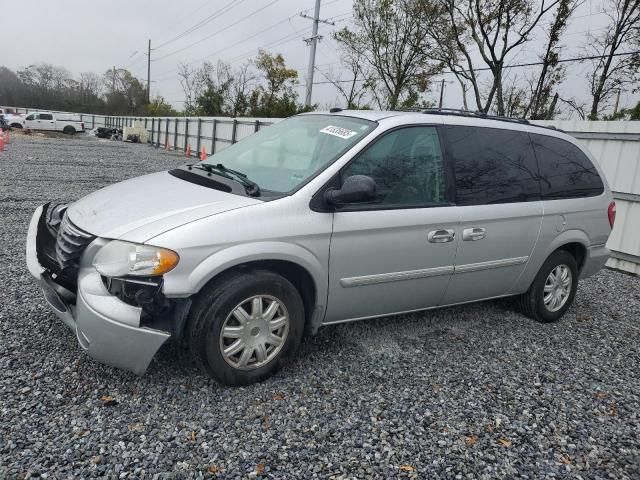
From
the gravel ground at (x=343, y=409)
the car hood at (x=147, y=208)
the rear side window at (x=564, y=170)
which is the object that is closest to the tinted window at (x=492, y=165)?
the rear side window at (x=564, y=170)

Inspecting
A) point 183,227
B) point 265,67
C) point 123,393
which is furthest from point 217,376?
point 265,67

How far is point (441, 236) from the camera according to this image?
346cm

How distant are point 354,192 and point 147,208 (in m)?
1.21

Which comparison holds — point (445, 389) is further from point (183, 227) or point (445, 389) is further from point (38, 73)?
point (38, 73)

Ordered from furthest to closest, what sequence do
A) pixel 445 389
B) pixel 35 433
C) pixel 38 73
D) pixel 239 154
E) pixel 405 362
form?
pixel 38 73 → pixel 239 154 → pixel 405 362 → pixel 445 389 → pixel 35 433

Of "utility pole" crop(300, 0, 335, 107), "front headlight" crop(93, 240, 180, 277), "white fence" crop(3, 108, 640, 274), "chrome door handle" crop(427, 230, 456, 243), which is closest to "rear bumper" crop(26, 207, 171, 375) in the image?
"front headlight" crop(93, 240, 180, 277)

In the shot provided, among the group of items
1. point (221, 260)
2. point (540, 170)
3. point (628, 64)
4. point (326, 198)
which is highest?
point (628, 64)

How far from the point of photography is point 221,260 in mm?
2668

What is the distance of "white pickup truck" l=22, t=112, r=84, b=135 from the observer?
39500 mm

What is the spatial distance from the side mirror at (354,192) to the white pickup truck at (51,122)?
43.9m

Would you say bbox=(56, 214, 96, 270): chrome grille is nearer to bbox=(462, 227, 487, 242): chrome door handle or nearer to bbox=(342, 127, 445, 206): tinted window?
bbox=(342, 127, 445, 206): tinted window

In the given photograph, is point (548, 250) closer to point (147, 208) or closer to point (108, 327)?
point (147, 208)

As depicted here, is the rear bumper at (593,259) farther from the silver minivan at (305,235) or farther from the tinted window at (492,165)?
the tinted window at (492,165)

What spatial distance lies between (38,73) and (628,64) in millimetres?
77004
